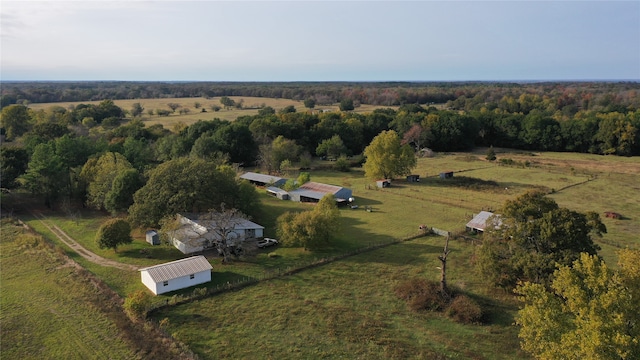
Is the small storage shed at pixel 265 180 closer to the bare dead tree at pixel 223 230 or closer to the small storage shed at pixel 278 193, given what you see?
the small storage shed at pixel 278 193

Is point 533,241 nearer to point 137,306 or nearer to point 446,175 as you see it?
point 137,306

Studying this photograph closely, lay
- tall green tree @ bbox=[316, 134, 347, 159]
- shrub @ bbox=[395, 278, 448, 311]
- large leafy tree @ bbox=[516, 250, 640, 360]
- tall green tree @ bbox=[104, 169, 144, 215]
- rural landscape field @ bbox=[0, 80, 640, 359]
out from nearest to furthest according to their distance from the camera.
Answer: large leafy tree @ bbox=[516, 250, 640, 360] → rural landscape field @ bbox=[0, 80, 640, 359] → shrub @ bbox=[395, 278, 448, 311] → tall green tree @ bbox=[104, 169, 144, 215] → tall green tree @ bbox=[316, 134, 347, 159]

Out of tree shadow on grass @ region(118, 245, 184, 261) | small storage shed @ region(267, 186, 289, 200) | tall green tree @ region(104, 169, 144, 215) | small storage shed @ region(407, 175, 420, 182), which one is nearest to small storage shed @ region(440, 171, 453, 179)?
small storage shed @ region(407, 175, 420, 182)

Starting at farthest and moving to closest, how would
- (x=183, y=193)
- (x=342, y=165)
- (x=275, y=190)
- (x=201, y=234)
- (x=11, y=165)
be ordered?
1. (x=342, y=165)
2. (x=275, y=190)
3. (x=11, y=165)
4. (x=183, y=193)
5. (x=201, y=234)

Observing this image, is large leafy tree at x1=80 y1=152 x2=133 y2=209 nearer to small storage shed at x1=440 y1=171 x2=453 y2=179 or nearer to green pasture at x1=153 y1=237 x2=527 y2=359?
green pasture at x1=153 y1=237 x2=527 y2=359

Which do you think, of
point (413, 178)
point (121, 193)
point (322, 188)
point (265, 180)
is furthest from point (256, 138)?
point (121, 193)

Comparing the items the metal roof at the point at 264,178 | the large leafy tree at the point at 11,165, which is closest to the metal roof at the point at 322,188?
the metal roof at the point at 264,178
